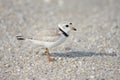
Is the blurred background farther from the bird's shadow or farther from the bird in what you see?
the bird

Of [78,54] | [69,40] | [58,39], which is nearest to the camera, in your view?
[58,39]

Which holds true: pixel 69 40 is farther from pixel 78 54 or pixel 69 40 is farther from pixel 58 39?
pixel 58 39

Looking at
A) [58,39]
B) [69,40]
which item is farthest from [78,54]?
[69,40]

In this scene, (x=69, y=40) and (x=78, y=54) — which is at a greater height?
Answer: (x=78, y=54)

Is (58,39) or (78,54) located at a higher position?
(58,39)

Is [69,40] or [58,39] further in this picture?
[69,40]

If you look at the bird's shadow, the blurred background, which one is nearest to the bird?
the blurred background

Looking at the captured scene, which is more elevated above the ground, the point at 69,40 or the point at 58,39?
the point at 58,39

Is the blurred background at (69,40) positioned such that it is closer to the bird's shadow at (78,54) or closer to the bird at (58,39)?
the bird's shadow at (78,54)

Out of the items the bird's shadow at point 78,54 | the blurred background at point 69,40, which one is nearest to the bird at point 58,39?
the blurred background at point 69,40

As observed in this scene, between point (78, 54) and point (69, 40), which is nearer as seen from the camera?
point (78, 54)

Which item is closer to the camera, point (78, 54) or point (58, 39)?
point (58, 39)

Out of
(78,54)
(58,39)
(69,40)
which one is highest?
Result: (58,39)

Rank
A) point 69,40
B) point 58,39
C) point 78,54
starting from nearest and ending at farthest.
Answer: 1. point 58,39
2. point 78,54
3. point 69,40
